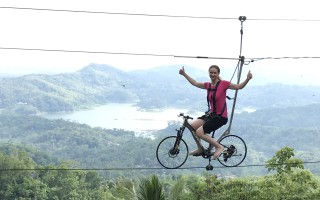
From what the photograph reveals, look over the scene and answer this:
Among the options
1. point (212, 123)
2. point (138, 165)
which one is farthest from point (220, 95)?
point (138, 165)

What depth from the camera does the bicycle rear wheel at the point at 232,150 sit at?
796cm

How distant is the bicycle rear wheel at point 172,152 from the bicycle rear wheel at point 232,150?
67 cm

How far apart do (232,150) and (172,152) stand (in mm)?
1077

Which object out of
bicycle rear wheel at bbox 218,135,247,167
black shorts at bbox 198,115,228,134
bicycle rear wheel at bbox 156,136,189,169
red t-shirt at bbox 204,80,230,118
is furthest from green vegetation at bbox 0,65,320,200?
red t-shirt at bbox 204,80,230,118

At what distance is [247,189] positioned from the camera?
64.1 feet

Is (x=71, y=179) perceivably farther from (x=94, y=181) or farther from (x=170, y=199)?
(x=170, y=199)

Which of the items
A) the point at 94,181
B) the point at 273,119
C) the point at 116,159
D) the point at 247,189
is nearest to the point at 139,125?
the point at 273,119

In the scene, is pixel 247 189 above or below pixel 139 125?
below

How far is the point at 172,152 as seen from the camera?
7.89 meters

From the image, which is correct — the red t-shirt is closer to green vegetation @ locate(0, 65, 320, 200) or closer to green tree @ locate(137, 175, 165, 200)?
green vegetation @ locate(0, 65, 320, 200)

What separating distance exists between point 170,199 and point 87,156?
101 meters

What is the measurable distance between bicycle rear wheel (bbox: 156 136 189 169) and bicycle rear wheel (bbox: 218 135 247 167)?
26.4 inches

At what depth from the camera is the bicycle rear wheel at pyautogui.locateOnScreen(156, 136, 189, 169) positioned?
7.88 meters

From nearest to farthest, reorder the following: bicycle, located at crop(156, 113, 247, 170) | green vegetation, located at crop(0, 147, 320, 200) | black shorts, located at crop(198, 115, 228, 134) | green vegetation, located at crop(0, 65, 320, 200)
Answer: black shorts, located at crop(198, 115, 228, 134), bicycle, located at crop(156, 113, 247, 170), green vegetation, located at crop(0, 147, 320, 200), green vegetation, located at crop(0, 65, 320, 200)
